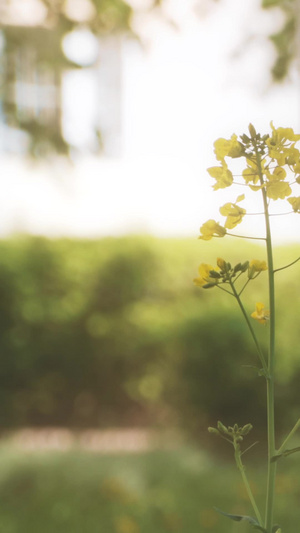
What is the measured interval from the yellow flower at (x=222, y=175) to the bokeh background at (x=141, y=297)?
3.70 ft

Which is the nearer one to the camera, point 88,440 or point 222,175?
point 222,175

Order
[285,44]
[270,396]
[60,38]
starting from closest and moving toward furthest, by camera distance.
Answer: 1. [270,396]
2. [285,44]
3. [60,38]

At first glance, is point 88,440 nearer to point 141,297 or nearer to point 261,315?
point 141,297

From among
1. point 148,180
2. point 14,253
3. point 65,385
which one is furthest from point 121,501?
point 148,180

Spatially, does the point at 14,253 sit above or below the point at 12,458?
above

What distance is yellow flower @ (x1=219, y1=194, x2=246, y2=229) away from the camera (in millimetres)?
594

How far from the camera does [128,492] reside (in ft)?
6.77

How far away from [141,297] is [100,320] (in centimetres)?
A: 21

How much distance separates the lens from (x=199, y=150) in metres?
2.33

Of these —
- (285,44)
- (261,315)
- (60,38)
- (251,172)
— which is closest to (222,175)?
(251,172)

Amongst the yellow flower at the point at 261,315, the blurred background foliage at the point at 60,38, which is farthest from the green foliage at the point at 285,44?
the yellow flower at the point at 261,315

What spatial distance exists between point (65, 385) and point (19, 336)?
0.33 meters

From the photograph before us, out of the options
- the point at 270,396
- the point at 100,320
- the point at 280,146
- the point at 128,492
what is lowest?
the point at 128,492

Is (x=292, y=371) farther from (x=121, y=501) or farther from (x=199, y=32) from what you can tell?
(x=199, y=32)
